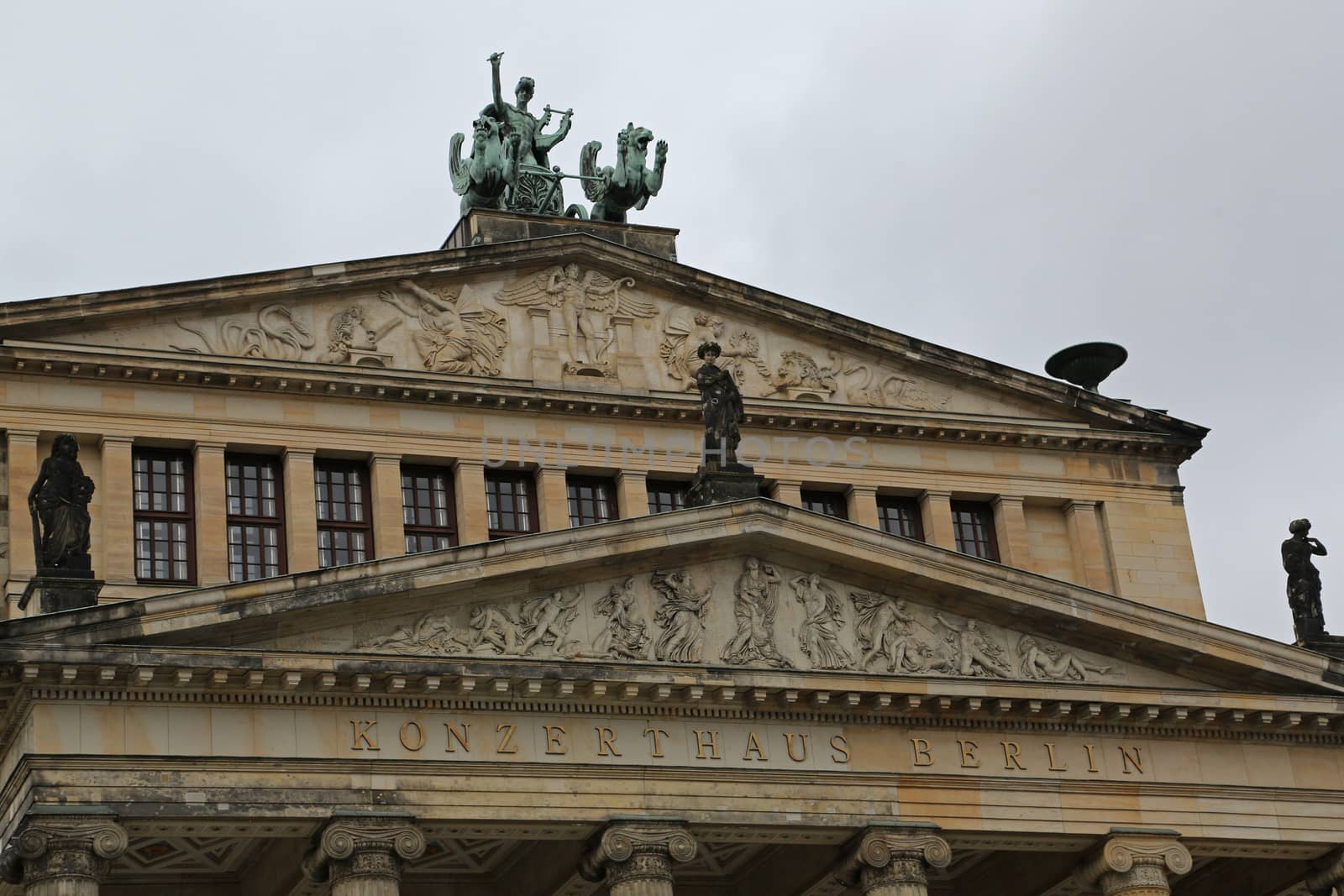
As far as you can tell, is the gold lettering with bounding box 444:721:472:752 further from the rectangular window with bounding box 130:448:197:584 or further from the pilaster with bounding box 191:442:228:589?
the rectangular window with bounding box 130:448:197:584

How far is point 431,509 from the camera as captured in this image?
3725 centimetres

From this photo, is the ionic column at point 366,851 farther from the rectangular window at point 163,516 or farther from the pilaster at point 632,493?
the pilaster at point 632,493

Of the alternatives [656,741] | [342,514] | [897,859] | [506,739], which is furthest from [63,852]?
[342,514]

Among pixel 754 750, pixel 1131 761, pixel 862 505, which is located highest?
pixel 862 505

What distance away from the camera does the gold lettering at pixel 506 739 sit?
29.6 m

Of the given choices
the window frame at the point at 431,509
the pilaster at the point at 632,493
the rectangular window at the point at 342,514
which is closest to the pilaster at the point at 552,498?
the pilaster at the point at 632,493

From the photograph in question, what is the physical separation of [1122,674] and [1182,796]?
183 centimetres

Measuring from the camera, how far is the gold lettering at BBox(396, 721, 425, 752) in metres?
29.1

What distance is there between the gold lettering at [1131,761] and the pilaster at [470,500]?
10.3 meters

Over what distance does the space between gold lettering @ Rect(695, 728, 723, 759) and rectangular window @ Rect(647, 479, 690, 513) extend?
→ 26.7 ft

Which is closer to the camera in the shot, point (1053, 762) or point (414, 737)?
point (414, 737)

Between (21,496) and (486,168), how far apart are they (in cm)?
1013

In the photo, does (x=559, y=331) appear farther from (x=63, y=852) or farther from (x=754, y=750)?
(x=63, y=852)

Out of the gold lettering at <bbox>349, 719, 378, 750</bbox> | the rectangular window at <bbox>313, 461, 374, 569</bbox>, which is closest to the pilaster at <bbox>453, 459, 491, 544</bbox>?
the rectangular window at <bbox>313, 461, 374, 569</bbox>
